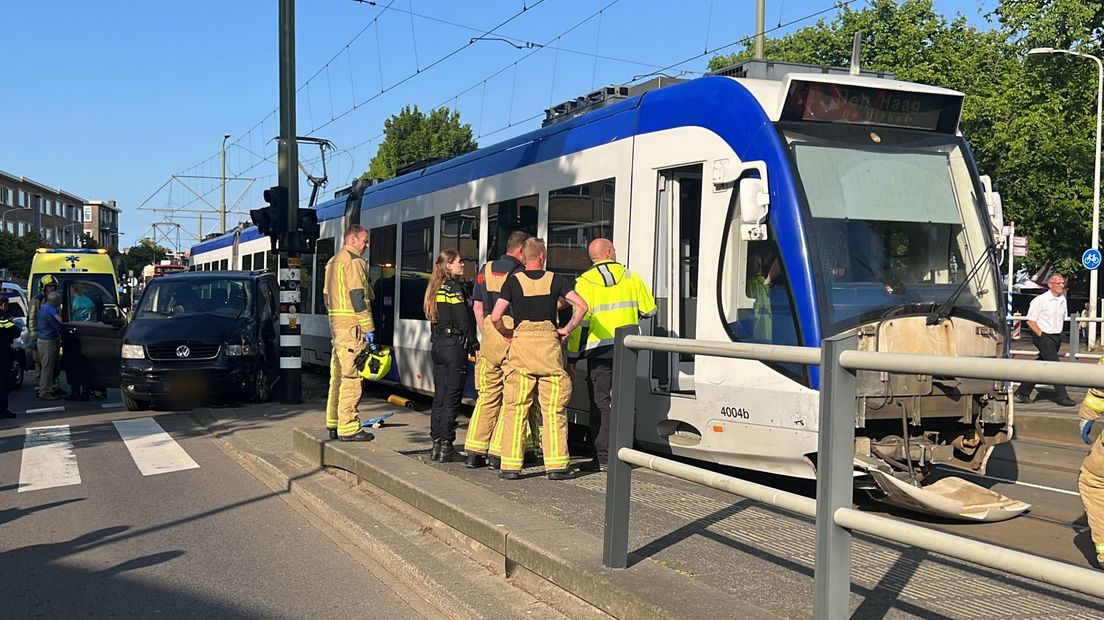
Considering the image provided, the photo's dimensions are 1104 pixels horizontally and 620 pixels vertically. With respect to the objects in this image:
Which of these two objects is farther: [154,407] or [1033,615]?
[154,407]

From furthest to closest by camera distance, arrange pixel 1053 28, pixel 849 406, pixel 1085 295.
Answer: pixel 1085 295 → pixel 1053 28 → pixel 849 406

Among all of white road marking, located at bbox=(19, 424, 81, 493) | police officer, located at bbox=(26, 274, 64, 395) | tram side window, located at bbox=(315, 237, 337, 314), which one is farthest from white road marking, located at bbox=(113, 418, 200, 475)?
tram side window, located at bbox=(315, 237, 337, 314)

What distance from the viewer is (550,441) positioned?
7160mm

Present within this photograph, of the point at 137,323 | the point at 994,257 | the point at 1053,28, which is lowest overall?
the point at 137,323

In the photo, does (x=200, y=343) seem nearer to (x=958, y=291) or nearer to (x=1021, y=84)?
(x=958, y=291)

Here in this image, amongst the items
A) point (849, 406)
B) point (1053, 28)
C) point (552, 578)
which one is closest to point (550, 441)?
point (552, 578)

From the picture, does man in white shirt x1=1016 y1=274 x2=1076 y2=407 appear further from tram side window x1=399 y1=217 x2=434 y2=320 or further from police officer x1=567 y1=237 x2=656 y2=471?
police officer x1=567 y1=237 x2=656 y2=471

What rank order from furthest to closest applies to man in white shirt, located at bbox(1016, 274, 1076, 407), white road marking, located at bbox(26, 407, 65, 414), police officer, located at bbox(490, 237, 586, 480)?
white road marking, located at bbox(26, 407, 65, 414), man in white shirt, located at bbox(1016, 274, 1076, 407), police officer, located at bbox(490, 237, 586, 480)

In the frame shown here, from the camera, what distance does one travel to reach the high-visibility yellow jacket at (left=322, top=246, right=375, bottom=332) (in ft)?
29.6

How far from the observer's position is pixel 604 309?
7566 mm

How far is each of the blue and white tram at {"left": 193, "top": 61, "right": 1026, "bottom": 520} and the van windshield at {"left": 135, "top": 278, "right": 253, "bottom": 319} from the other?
770 centimetres

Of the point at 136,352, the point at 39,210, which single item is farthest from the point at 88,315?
the point at 39,210

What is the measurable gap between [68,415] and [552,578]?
1113 centimetres

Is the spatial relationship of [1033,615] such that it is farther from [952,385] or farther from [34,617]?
[34,617]
